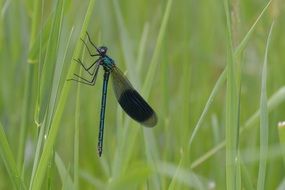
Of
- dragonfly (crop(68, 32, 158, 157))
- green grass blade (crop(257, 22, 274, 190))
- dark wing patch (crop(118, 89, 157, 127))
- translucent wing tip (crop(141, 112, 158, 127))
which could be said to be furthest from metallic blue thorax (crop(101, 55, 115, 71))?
green grass blade (crop(257, 22, 274, 190))

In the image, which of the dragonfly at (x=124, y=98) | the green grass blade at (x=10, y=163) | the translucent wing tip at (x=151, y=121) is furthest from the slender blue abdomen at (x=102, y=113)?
the green grass blade at (x=10, y=163)

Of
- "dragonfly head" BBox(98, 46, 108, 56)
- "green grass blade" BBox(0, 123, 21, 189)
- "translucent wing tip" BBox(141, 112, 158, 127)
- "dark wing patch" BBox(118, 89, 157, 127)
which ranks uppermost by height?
"dragonfly head" BBox(98, 46, 108, 56)

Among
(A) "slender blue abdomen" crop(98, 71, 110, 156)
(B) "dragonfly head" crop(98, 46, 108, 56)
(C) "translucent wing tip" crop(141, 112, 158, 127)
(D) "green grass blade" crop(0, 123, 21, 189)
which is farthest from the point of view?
(B) "dragonfly head" crop(98, 46, 108, 56)

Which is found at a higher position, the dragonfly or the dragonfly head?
the dragonfly head

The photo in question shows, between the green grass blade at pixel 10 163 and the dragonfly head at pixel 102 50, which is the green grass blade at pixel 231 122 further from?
the dragonfly head at pixel 102 50

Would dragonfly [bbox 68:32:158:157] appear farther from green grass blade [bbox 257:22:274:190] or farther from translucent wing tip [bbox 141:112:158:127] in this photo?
green grass blade [bbox 257:22:274:190]

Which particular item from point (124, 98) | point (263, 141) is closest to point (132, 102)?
point (124, 98)

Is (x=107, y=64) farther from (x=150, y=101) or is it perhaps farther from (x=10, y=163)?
(x=10, y=163)

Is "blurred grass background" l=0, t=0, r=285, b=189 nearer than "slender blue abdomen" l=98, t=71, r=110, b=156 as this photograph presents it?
Yes
